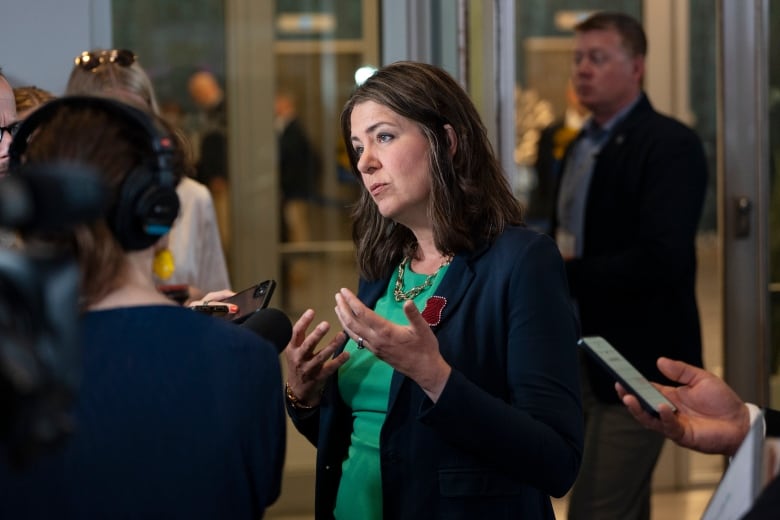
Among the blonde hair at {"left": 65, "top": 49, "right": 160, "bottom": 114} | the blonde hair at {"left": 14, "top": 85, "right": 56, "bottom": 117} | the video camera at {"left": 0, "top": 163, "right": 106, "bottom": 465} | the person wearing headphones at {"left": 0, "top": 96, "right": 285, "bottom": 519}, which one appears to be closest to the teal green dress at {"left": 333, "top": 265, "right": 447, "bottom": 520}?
the person wearing headphones at {"left": 0, "top": 96, "right": 285, "bottom": 519}

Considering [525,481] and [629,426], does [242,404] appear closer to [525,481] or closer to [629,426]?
[525,481]

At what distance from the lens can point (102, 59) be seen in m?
3.34

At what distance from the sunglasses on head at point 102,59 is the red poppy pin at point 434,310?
5.04ft

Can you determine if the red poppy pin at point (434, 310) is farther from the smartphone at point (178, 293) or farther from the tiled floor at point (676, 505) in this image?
the tiled floor at point (676, 505)

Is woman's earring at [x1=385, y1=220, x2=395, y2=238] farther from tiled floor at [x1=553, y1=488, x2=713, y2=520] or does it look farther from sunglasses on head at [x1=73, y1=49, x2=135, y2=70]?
tiled floor at [x1=553, y1=488, x2=713, y2=520]

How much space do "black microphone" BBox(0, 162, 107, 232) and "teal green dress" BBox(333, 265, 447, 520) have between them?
53.8 inches

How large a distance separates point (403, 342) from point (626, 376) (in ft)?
1.72

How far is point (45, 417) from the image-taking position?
87 cm

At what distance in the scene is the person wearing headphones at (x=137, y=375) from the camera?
54.3 inches

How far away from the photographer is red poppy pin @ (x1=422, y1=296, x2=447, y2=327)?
2.20m

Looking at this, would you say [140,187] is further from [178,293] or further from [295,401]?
[178,293]

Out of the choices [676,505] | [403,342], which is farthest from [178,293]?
[676,505]

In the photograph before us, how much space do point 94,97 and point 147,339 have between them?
317mm

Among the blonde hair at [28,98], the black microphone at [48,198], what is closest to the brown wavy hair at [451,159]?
the blonde hair at [28,98]
